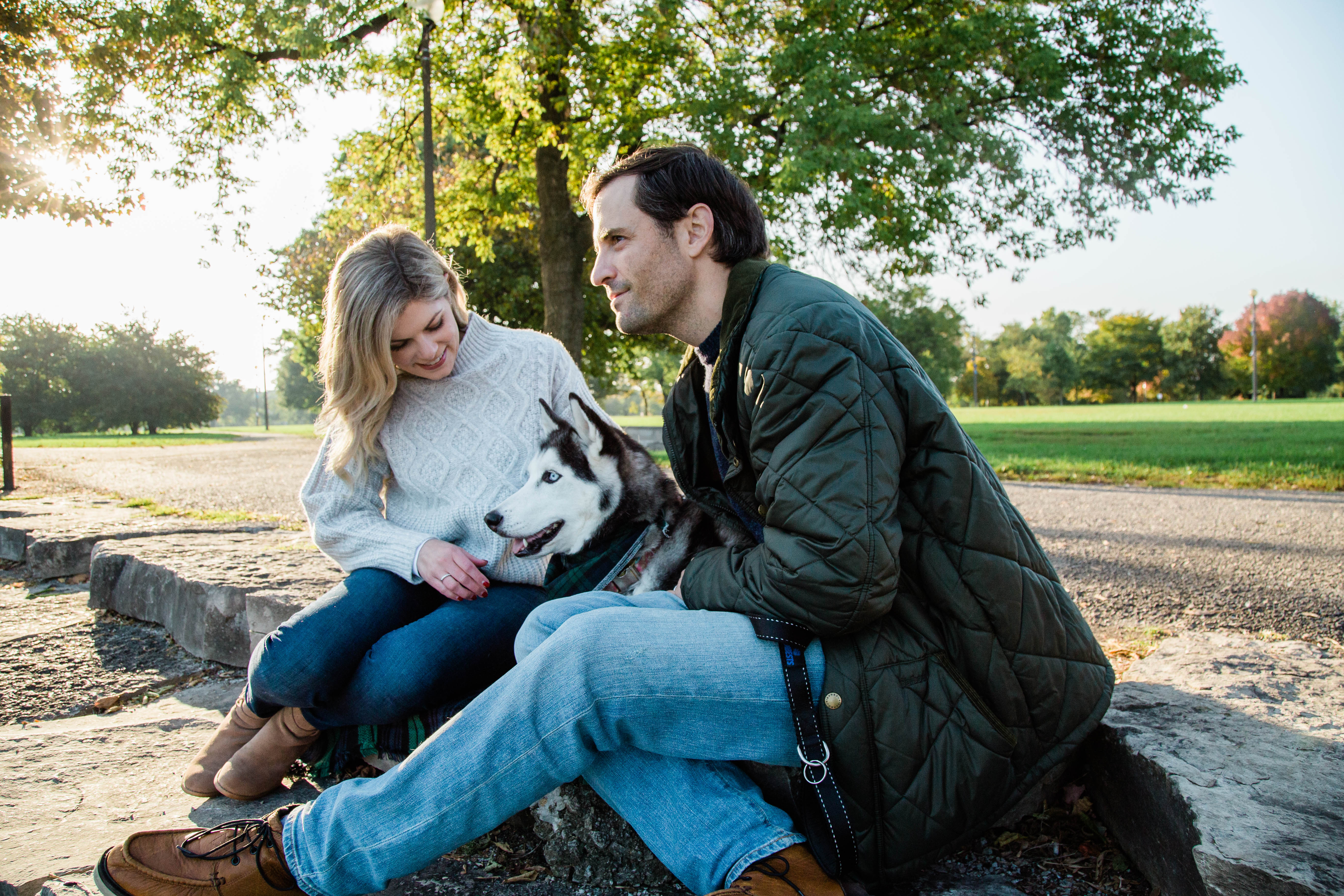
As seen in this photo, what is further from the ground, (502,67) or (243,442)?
(502,67)

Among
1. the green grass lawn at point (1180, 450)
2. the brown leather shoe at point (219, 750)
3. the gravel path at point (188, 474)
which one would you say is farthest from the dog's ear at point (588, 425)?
the green grass lawn at point (1180, 450)

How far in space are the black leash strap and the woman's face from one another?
5.86ft

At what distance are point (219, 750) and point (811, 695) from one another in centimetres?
206

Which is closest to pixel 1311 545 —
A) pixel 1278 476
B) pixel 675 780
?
pixel 1278 476

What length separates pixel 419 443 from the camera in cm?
302

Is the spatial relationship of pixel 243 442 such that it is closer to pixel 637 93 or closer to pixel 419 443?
pixel 637 93

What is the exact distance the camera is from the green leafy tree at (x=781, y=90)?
34.2 feet

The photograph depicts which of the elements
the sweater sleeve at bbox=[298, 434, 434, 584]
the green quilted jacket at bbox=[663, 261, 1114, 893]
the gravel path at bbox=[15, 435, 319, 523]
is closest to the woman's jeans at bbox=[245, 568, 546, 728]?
the sweater sleeve at bbox=[298, 434, 434, 584]

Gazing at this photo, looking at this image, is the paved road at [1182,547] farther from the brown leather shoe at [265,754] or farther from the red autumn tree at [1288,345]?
the red autumn tree at [1288,345]

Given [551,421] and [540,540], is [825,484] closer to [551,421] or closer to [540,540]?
[540,540]

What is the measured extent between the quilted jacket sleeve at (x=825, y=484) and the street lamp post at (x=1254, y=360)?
Result: 85989 mm

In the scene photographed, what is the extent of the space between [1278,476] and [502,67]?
37.8 ft

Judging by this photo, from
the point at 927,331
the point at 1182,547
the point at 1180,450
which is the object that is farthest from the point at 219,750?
the point at 927,331

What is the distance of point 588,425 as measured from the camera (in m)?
2.85
